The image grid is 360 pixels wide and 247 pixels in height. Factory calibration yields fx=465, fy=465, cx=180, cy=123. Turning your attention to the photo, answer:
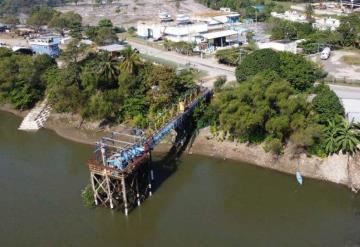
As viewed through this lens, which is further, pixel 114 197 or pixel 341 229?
pixel 114 197

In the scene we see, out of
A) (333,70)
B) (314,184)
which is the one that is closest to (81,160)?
(314,184)

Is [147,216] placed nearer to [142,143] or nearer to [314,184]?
[142,143]

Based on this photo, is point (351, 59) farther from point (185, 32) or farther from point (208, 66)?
point (185, 32)

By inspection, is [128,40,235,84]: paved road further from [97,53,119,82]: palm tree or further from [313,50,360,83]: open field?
[97,53,119,82]: palm tree

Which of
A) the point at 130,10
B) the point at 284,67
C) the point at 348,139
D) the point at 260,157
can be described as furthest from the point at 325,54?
the point at 130,10

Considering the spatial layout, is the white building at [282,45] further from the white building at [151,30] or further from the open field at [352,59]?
the white building at [151,30]
